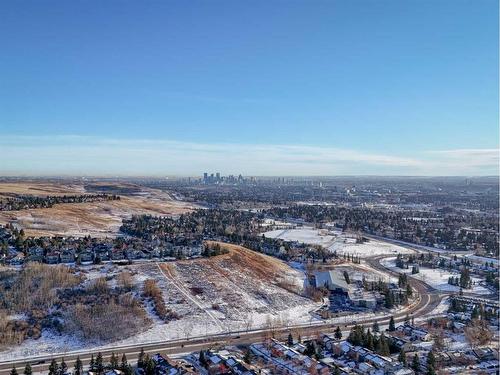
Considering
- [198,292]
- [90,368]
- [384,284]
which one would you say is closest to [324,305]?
[384,284]

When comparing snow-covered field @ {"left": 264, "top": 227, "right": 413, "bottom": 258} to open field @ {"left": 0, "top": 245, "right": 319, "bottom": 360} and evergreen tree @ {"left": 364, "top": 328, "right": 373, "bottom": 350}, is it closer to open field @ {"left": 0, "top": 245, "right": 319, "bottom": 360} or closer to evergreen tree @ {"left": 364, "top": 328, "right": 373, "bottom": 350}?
open field @ {"left": 0, "top": 245, "right": 319, "bottom": 360}

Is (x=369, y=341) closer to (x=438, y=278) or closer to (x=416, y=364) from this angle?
(x=416, y=364)

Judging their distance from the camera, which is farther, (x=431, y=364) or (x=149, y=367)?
(x=431, y=364)

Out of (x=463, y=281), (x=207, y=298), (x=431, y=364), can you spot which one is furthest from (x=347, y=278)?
(x=431, y=364)

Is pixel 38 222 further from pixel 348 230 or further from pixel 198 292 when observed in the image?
pixel 348 230

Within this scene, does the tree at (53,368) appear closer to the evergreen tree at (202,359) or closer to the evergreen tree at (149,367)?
the evergreen tree at (149,367)

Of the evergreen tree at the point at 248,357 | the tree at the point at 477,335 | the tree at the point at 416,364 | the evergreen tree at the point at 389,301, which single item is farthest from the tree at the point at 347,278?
the evergreen tree at the point at 248,357

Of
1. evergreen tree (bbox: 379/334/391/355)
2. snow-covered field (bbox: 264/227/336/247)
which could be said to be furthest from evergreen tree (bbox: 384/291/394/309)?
snow-covered field (bbox: 264/227/336/247)
